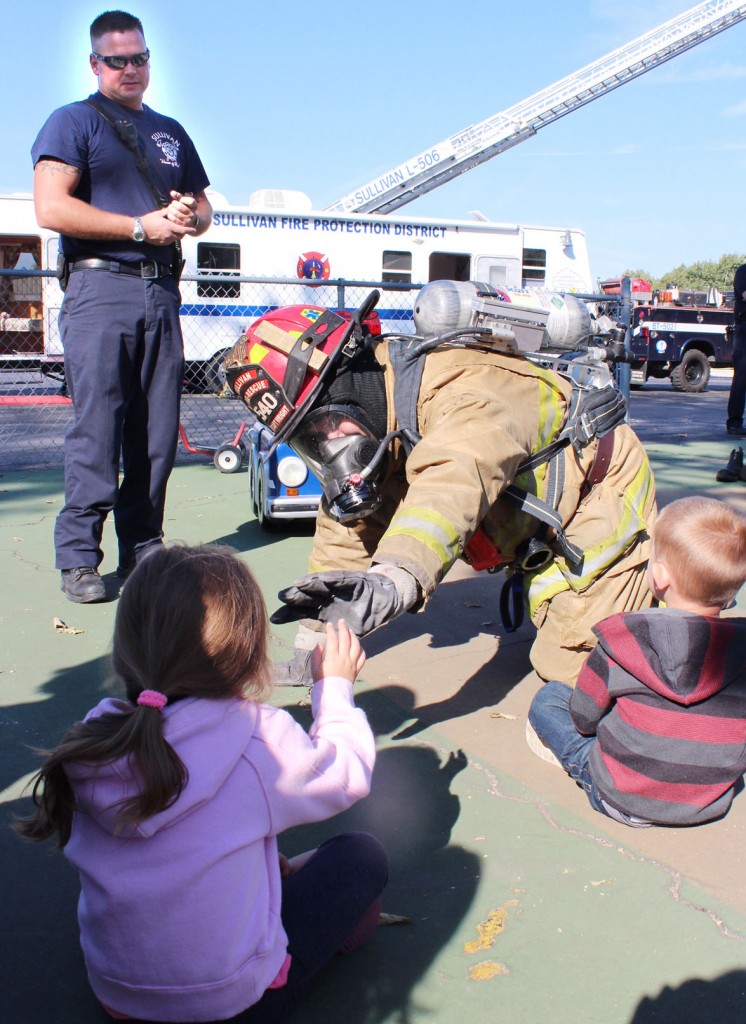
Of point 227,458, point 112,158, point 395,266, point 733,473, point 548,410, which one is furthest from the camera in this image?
point 395,266

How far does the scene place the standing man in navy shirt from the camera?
3914 millimetres

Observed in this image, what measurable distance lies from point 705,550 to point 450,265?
15.1m

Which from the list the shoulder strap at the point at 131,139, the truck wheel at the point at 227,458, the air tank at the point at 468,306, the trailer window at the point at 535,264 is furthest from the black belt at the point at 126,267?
the trailer window at the point at 535,264

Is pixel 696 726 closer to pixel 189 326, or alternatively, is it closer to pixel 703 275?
pixel 189 326

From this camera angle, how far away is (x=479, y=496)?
222 cm

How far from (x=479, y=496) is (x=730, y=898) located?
103 cm

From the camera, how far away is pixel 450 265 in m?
16.8

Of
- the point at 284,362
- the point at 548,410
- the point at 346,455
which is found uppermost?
the point at 284,362

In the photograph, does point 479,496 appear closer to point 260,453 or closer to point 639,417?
point 260,453

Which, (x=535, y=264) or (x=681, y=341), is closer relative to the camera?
(x=535, y=264)

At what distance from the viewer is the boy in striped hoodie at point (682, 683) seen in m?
2.30

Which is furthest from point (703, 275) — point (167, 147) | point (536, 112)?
point (167, 147)

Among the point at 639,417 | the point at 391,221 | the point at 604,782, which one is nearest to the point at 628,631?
the point at 604,782

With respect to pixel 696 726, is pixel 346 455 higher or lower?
higher
